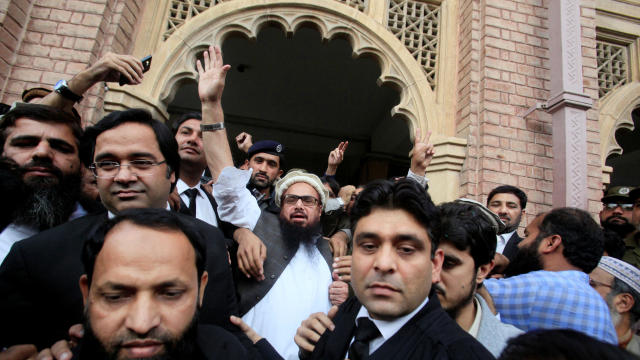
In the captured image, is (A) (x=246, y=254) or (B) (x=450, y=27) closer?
(A) (x=246, y=254)

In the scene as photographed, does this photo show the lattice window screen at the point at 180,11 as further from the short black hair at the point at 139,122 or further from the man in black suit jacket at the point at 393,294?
the man in black suit jacket at the point at 393,294

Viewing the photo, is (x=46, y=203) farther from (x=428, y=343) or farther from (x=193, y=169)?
(x=428, y=343)

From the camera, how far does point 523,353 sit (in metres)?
0.86

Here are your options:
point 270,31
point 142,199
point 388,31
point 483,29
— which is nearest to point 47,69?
point 270,31

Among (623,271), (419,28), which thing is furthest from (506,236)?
(419,28)

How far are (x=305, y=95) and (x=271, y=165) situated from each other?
16.3ft

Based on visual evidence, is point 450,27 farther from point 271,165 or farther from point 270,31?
point 271,165

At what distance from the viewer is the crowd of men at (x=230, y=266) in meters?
1.14

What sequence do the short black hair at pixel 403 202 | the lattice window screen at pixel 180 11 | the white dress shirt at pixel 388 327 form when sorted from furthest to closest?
the lattice window screen at pixel 180 11
the short black hair at pixel 403 202
the white dress shirt at pixel 388 327

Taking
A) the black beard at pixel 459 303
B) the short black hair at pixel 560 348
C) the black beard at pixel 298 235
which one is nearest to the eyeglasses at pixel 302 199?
the black beard at pixel 298 235

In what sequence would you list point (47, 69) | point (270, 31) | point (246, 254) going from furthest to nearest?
point (270, 31) → point (47, 69) → point (246, 254)

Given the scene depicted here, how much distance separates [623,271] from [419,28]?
4378mm

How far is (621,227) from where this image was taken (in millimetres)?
4133

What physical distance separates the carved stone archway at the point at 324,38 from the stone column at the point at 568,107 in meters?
1.09
